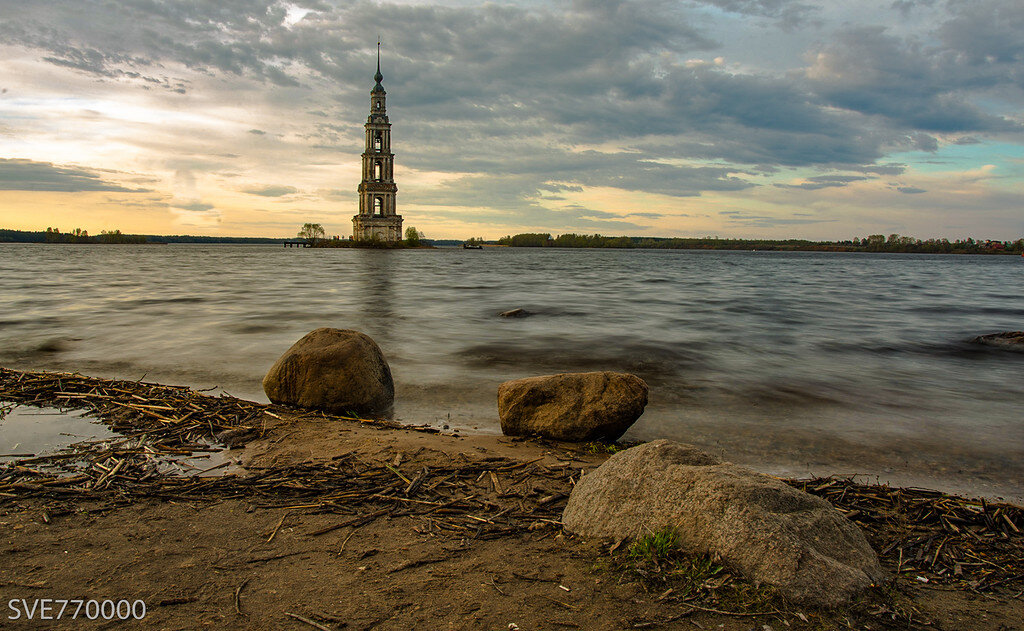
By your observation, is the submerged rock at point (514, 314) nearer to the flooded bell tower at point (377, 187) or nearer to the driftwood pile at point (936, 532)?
the driftwood pile at point (936, 532)

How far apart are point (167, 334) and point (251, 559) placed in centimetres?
1163

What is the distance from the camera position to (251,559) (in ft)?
9.97

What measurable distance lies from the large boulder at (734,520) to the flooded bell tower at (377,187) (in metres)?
112

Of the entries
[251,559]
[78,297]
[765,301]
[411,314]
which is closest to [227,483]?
[251,559]

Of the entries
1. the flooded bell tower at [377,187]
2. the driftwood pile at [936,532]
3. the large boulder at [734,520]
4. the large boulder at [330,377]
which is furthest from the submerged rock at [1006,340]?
the flooded bell tower at [377,187]

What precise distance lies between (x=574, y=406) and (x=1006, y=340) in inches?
531

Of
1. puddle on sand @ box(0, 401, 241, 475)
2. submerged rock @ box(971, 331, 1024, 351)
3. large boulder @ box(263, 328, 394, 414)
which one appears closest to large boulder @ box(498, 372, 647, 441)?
large boulder @ box(263, 328, 394, 414)

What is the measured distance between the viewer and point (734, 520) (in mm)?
2951

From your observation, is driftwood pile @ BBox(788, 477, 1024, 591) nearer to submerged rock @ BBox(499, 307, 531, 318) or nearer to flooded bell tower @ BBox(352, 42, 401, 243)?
submerged rock @ BBox(499, 307, 531, 318)

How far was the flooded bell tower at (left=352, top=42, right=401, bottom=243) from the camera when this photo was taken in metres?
110

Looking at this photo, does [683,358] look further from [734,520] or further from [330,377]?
[734,520]

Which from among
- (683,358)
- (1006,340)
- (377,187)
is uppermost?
(377,187)

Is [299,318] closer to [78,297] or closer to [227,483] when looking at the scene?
[78,297]

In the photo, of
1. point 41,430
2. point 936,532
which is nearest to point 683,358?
point 936,532
